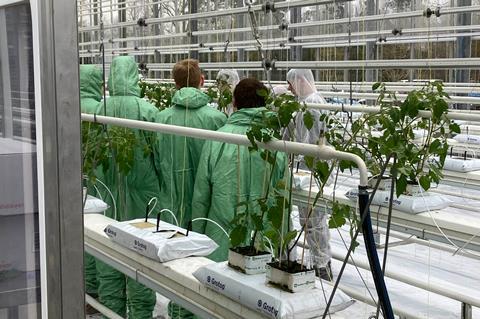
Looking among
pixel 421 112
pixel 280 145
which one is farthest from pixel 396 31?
pixel 280 145

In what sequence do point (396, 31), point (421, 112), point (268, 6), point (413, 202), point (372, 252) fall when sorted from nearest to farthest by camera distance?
point (372, 252) → point (421, 112) → point (268, 6) → point (413, 202) → point (396, 31)

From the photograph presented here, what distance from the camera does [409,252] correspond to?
15.9 ft

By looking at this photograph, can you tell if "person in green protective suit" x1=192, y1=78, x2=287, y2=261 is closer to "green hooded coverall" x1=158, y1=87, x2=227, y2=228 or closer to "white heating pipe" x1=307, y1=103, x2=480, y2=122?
"green hooded coverall" x1=158, y1=87, x2=227, y2=228

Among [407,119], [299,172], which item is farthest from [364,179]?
[299,172]

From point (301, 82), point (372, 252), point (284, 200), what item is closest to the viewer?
point (372, 252)

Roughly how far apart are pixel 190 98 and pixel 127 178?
540 millimetres

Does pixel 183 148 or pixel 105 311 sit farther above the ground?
pixel 183 148

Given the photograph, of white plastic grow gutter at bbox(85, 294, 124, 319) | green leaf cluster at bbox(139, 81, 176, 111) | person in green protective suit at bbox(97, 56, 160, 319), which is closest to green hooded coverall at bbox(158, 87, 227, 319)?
person in green protective suit at bbox(97, 56, 160, 319)

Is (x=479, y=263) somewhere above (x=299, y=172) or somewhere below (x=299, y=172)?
below

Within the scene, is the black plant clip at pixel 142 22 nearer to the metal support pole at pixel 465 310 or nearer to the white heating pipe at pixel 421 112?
the white heating pipe at pixel 421 112

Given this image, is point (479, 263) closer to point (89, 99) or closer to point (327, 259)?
point (327, 259)

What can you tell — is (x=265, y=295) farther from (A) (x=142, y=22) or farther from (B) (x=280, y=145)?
(A) (x=142, y=22)

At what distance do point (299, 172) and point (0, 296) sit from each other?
8.39 ft

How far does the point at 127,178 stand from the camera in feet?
10.1
